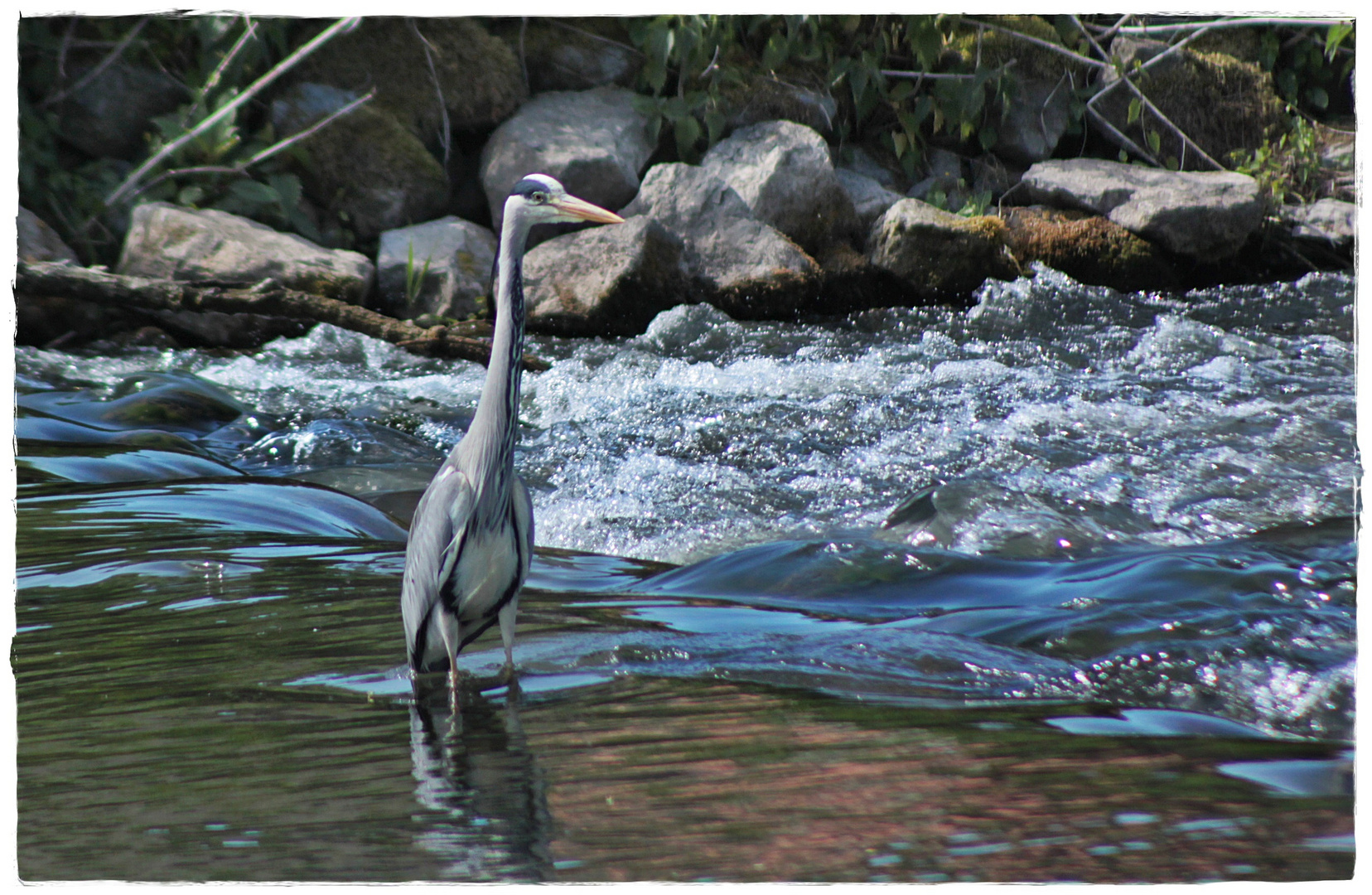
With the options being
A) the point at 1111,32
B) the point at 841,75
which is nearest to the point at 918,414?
the point at 1111,32

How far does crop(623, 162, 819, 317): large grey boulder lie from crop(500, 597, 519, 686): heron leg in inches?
205

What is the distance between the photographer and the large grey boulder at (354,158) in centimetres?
774

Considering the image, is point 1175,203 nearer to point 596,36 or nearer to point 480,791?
point 596,36

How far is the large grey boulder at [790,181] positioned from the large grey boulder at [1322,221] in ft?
9.92

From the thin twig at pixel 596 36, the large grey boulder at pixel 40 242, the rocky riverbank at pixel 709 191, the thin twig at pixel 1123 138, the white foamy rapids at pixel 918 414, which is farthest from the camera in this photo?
the thin twig at pixel 1123 138

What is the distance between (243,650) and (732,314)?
527cm

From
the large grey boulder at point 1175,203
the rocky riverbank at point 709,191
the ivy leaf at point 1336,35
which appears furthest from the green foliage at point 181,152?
the ivy leaf at point 1336,35

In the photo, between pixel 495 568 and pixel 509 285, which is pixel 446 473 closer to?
pixel 495 568

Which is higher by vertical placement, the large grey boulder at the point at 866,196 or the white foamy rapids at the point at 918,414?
the large grey boulder at the point at 866,196

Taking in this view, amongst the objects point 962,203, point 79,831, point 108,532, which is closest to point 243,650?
point 79,831

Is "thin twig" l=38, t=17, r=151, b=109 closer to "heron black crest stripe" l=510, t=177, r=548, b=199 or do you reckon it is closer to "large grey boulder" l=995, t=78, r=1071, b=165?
"heron black crest stripe" l=510, t=177, r=548, b=199

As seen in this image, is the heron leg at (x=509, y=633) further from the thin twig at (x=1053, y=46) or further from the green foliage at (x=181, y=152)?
the thin twig at (x=1053, y=46)

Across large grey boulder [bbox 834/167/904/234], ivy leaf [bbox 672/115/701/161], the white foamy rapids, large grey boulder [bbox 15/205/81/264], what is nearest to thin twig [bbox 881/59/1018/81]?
large grey boulder [bbox 834/167/904/234]

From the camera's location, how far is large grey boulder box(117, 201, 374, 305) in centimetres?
651
